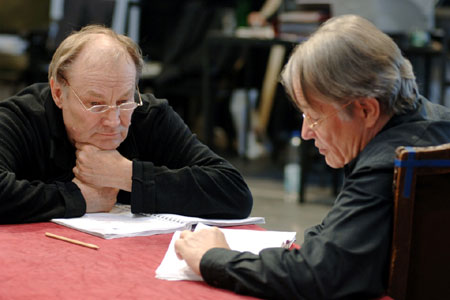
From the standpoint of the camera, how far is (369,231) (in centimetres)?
127

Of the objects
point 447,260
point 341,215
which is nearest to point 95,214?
point 341,215

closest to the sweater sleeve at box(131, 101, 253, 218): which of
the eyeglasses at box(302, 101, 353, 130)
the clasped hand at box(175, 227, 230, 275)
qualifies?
the clasped hand at box(175, 227, 230, 275)

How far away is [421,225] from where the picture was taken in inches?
50.9

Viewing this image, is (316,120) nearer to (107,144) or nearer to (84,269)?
(84,269)

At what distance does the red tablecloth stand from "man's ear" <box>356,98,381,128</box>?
33cm

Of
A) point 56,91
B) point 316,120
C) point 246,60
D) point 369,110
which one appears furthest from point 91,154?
point 246,60

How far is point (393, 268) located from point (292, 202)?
3.57 meters

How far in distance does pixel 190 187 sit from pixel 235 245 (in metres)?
0.43

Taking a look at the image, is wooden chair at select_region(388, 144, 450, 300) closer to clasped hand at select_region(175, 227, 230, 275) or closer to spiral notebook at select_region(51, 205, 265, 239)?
clasped hand at select_region(175, 227, 230, 275)

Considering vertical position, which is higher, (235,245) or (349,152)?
(349,152)

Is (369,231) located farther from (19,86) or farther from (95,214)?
(19,86)

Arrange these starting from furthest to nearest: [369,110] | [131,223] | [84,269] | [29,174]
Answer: [29,174]
[131,223]
[84,269]
[369,110]

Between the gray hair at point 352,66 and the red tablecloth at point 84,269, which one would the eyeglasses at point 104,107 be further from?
the gray hair at point 352,66

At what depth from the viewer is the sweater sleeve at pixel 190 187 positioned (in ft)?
6.59
